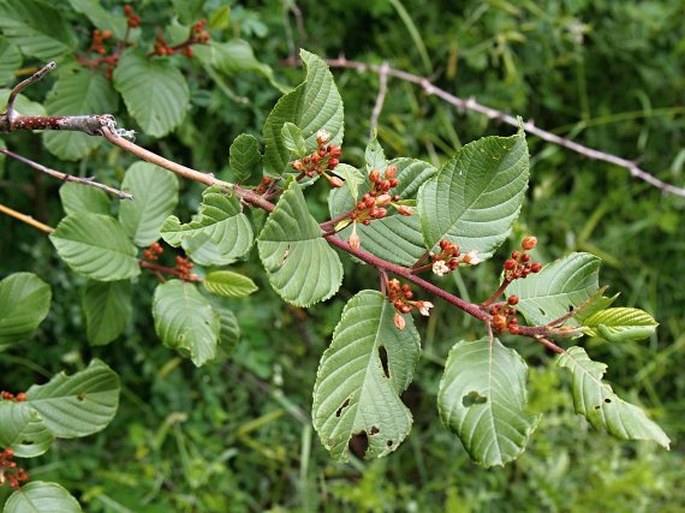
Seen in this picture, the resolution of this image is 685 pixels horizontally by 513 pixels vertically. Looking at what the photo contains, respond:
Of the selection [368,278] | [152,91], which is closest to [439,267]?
[152,91]

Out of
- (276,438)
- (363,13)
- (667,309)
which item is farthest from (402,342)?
(667,309)

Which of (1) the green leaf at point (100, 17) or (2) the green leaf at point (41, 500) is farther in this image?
(1) the green leaf at point (100, 17)

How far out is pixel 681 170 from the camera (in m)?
2.73

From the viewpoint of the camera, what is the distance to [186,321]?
1.05 m

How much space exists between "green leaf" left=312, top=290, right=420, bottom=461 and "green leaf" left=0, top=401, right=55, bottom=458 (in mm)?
399

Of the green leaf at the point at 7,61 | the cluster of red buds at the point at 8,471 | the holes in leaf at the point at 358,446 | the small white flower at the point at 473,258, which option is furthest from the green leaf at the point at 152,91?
the holes in leaf at the point at 358,446

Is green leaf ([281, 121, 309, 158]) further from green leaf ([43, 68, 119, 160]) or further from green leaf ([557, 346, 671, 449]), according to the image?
green leaf ([43, 68, 119, 160])

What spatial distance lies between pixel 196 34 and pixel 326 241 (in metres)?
0.60

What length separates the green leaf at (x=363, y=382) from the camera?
81 cm

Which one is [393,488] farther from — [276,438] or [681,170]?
[681,170]

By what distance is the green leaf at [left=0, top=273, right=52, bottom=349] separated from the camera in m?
1.08

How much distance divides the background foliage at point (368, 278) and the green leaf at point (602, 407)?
0.73m

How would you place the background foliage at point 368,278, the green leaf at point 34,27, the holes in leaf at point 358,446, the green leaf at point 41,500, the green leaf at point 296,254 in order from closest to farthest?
the green leaf at point 296,254, the green leaf at point 41,500, the green leaf at point 34,27, the background foliage at point 368,278, the holes in leaf at point 358,446

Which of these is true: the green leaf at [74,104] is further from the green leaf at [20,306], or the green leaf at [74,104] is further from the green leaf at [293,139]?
the green leaf at [293,139]
